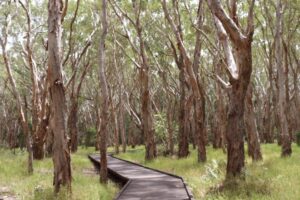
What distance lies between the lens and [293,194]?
7703 mm

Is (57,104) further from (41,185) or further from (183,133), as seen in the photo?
(183,133)

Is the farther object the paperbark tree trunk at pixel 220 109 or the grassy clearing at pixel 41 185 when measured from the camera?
the paperbark tree trunk at pixel 220 109

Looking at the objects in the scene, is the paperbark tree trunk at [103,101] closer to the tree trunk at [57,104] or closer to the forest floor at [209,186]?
the forest floor at [209,186]

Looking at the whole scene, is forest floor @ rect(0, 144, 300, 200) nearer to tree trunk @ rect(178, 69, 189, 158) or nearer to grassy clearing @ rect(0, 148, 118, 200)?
grassy clearing @ rect(0, 148, 118, 200)

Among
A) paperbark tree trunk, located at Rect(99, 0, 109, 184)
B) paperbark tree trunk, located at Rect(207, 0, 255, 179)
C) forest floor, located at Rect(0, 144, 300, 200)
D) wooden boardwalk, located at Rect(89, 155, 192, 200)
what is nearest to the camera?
forest floor, located at Rect(0, 144, 300, 200)

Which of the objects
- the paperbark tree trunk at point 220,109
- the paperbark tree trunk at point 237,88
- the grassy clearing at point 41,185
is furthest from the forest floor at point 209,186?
the paperbark tree trunk at point 220,109

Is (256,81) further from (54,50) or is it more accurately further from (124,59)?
(54,50)

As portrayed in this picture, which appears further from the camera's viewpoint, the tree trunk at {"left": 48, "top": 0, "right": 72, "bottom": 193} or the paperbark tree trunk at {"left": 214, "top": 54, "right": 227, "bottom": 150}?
the paperbark tree trunk at {"left": 214, "top": 54, "right": 227, "bottom": 150}

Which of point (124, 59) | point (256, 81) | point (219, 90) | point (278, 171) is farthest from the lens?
point (256, 81)

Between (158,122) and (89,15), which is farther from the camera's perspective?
(158,122)

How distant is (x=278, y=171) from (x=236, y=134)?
264 centimetres

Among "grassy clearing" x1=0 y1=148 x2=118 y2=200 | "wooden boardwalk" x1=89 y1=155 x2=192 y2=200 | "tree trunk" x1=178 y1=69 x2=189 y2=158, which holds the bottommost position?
"wooden boardwalk" x1=89 y1=155 x2=192 y2=200

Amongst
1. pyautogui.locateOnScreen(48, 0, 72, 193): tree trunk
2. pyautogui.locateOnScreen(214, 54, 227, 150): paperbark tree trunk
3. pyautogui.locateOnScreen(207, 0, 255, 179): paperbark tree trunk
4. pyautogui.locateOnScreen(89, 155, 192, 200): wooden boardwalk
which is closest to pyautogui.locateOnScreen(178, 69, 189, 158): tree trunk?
pyautogui.locateOnScreen(214, 54, 227, 150): paperbark tree trunk

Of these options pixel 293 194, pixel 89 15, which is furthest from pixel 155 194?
pixel 89 15
